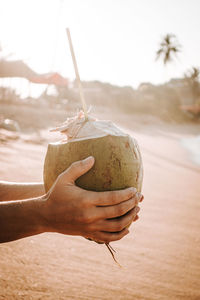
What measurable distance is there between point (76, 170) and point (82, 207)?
15cm

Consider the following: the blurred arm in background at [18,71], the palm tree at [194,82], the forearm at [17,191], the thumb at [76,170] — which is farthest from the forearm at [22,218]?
the palm tree at [194,82]

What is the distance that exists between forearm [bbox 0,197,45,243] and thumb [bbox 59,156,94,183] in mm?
145

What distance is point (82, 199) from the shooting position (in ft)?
3.10

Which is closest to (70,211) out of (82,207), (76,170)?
(82,207)

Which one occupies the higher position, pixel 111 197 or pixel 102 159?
pixel 102 159

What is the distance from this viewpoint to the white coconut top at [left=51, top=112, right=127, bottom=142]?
114cm

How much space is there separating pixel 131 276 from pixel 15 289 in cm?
81

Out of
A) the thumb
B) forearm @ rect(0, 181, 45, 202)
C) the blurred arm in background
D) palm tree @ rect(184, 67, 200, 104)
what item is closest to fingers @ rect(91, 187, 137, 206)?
the thumb

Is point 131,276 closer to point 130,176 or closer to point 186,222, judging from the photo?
point 130,176

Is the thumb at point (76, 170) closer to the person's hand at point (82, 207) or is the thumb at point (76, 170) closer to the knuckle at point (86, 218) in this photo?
the person's hand at point (82, 207)

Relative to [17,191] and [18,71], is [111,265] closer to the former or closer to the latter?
[17,191]

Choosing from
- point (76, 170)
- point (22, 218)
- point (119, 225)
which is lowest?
point (119, 225)

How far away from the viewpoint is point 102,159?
3.59ft

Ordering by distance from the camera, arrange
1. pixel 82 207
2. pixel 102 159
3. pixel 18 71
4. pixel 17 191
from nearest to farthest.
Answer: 1. pixel 82 207
2. pixel 102 159
3. pixel 17 191
4. pixel 18 71
